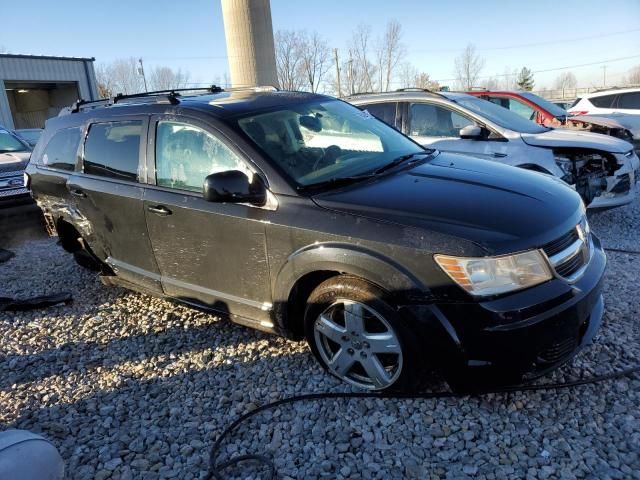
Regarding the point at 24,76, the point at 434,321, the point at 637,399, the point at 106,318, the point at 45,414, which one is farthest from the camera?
the point at 24,76

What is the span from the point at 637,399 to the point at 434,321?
50.8 inches

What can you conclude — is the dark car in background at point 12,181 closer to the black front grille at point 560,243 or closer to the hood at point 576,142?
the hood at point 576,142

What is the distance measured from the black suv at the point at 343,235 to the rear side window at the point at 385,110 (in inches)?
108

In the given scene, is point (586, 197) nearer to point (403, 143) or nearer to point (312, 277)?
A: point (403, 143)

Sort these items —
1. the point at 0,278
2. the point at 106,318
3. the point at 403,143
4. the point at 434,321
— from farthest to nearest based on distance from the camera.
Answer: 1. the point at 0,278
2. the point at 106,318
3. the point at 403,143
4. the point at 434,321

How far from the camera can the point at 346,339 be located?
2941 mm

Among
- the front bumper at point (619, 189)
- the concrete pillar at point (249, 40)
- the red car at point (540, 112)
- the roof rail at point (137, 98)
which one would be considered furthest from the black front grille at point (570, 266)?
the concrete pillar at point (249, 40)

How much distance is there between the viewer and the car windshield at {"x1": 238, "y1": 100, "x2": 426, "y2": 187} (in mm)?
3219

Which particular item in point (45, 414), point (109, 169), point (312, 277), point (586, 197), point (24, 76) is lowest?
point (45, 414)

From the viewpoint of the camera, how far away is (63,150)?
15.5ft

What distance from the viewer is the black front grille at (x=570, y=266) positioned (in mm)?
2623

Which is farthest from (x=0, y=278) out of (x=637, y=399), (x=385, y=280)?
(x=637, y=399)

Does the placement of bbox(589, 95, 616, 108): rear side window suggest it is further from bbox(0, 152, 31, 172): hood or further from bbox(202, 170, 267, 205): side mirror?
bbox(0, 152, 31, 172): hood

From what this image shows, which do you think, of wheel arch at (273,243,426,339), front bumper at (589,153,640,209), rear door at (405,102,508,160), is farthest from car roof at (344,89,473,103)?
wheel arch at (273,243,426,339)
